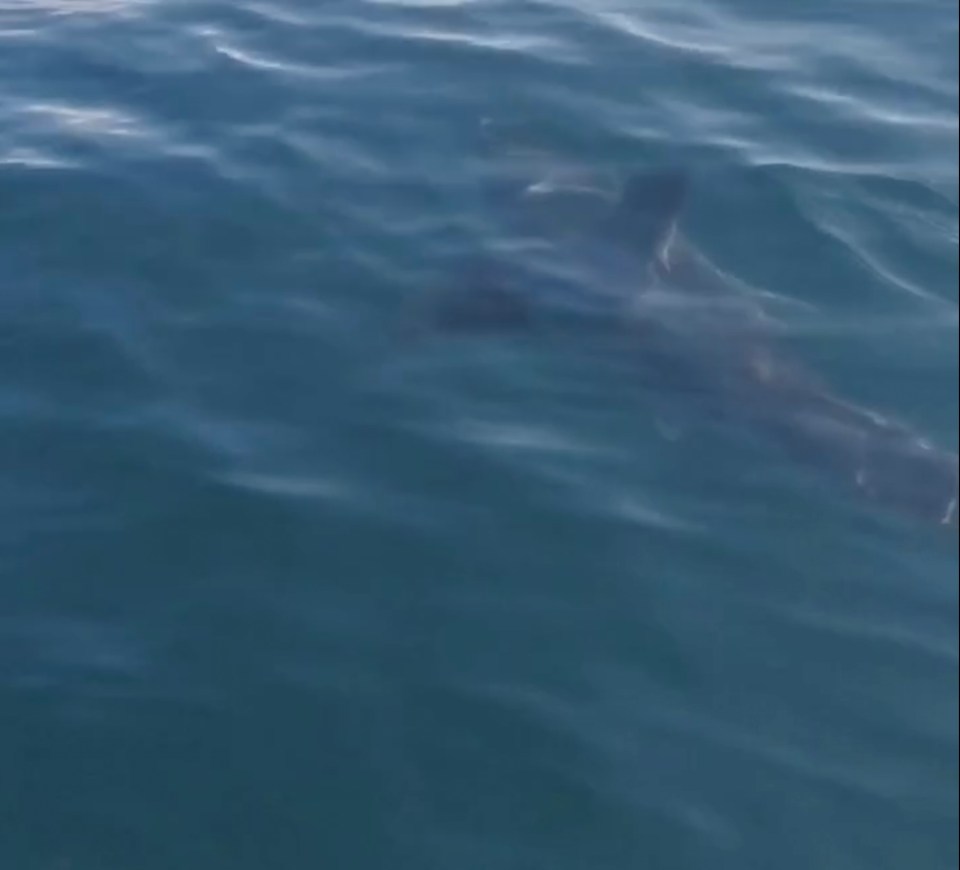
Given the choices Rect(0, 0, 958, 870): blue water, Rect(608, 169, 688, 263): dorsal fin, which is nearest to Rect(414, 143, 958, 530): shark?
Rect(608, 169, 688, 263): dorsal fin

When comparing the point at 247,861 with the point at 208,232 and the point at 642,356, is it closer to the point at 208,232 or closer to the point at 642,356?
the point at 642,356

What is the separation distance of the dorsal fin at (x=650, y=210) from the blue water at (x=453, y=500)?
190 mm

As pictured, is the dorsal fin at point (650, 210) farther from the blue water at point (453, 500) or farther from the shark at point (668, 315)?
the blue water at point (453, 500)

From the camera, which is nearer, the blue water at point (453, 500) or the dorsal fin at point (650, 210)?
the blue water at point (453, 500)

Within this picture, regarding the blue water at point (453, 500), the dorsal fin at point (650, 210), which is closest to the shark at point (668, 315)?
the dorsal fin at point (650, 210)

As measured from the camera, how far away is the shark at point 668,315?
10758 mm

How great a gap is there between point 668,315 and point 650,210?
106 centimetres

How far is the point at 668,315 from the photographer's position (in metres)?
12.5

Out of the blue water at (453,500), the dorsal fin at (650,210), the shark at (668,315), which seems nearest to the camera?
the blue water at (453,500)

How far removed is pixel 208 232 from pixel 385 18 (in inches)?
159

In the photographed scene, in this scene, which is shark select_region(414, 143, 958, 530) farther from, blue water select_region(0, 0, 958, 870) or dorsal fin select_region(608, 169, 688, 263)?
blue water select_region(0, 0, 958, 870)

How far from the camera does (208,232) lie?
1375 centimetres

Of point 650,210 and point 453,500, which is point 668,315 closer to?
point 650,210

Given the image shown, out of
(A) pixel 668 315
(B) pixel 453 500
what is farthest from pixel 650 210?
(B) pixel 453 500
